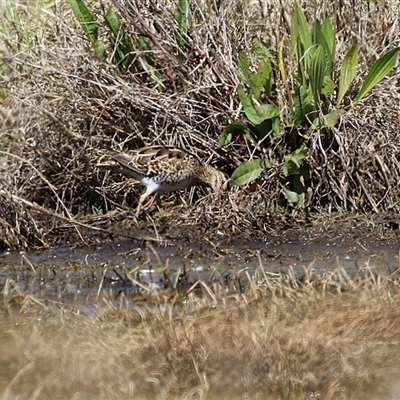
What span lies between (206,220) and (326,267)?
111cm

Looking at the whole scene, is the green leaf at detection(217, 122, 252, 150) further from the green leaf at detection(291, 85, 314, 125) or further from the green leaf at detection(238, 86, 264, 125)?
the green leaf at detection(291, 85, 314, 125)

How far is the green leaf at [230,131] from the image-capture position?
24.8 feet

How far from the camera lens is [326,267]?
21.8ft

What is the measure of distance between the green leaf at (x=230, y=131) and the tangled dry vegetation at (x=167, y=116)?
0.31 feet

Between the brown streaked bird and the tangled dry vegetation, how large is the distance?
0.63 ft

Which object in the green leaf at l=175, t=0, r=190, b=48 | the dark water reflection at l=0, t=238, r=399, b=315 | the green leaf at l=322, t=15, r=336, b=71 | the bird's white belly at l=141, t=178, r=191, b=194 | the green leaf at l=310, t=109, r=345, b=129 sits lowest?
the dark water reflection at l=0, t=238, r=399, b=315

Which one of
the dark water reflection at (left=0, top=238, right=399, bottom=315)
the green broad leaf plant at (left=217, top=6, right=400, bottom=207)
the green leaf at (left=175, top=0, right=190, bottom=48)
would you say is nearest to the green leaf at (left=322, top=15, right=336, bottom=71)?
the green broad leaf plant at (left=217, top=6, right=400, bottom=207)

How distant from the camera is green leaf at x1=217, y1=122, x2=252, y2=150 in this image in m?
7.57

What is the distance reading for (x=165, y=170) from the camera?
744 cm

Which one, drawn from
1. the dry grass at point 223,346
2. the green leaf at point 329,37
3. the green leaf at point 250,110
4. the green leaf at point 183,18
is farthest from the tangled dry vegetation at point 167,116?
the dry grass at point 223,346

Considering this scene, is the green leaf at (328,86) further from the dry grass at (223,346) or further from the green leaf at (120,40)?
the dry grass at (223,346)

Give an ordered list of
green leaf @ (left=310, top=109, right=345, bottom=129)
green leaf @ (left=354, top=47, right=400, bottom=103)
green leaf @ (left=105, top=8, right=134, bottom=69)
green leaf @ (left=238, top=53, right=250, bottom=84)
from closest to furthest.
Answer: green leaf @ (left=354, top=47, right=400, bottom=103)
green leaf @ (left=310, top=109, right=345, bottom=129)
green leaf @ (left=238, top=53, right=250, bottom=84)
green leaf @ (left=105, top=8, right=134, bottom=69)

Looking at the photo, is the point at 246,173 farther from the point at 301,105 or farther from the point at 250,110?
the point at 301,105

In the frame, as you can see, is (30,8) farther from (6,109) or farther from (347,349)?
(347,349)
